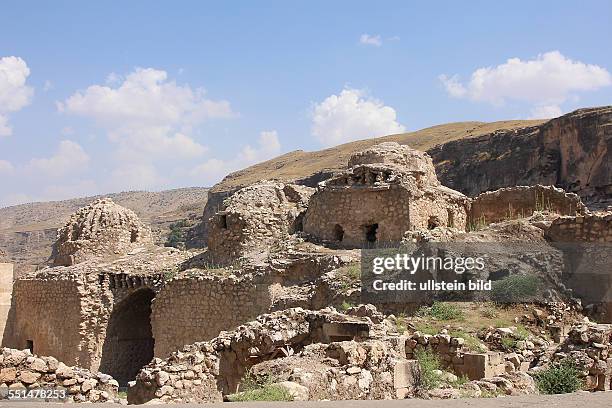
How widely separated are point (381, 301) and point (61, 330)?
1028cm

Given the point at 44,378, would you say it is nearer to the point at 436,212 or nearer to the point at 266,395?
the point at 266,395

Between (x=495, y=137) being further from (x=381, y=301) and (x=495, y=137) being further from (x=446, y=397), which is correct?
(x=446, y=397)

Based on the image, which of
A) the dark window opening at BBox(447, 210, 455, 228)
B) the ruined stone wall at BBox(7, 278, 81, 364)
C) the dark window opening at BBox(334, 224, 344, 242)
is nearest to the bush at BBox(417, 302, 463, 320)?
the dark window opening at BBox(334, 224, 344, 242)

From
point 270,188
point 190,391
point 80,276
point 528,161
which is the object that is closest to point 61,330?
point 80,276

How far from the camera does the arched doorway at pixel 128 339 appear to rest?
746 inches

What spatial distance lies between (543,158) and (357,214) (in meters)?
39.4

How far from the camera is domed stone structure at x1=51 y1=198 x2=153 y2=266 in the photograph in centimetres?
2061

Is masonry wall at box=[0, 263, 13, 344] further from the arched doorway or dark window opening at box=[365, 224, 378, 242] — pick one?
dark window opening at box=[365, 224, 378, 242]

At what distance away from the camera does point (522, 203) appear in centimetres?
1761

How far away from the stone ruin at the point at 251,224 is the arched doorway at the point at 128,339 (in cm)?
336

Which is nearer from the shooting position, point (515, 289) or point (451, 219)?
point (515, 289)

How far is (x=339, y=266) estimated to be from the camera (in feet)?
46.6

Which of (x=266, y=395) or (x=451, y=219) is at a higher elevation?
(x=451, y=219)

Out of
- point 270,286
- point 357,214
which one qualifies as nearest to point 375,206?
point 357,214
